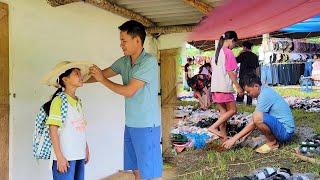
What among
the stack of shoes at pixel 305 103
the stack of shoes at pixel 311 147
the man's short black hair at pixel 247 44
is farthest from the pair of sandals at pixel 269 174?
the man's short black hair at pixel 247 44

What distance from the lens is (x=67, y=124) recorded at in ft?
8.13

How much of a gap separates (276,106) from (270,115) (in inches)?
1.9

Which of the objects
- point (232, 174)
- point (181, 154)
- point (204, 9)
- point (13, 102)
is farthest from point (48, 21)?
point (232, 174)

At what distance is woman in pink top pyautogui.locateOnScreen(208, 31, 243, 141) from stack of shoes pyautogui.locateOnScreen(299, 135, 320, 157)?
0.32 meters

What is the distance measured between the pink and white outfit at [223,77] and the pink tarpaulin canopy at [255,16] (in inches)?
3.7

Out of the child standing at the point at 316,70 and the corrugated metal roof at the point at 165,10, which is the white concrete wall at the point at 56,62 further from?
the child standing at the point at 316,70

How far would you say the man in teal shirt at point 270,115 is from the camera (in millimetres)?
1870

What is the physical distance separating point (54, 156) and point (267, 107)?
1220 mm

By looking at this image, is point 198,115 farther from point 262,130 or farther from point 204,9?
point 204,9

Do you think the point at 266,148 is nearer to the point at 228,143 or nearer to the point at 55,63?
the point at 228,143

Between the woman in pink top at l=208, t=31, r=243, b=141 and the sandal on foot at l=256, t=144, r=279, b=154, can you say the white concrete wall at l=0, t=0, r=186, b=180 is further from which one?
the sandal on foot at l=256, t=144, r=279, b=154

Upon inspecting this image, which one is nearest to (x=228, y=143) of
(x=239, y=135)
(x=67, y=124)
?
(x=239, y=135)

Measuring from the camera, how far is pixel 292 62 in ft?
5.86

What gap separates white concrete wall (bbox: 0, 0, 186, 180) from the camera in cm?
320
